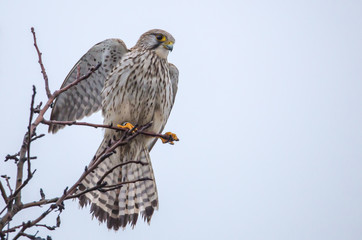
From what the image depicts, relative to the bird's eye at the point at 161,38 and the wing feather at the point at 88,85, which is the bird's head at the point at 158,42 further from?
the wing feather at the point at 88,85

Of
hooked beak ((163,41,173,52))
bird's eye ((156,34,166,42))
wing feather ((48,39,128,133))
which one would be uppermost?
bird's eye ((156,34,166,42))

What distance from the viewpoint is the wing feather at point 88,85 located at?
4.96m

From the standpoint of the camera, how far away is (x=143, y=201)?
451 cm

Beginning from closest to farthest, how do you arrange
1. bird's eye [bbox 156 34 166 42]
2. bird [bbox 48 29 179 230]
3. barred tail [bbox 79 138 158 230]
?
1. barred tail [bbox 79 138 158 230]
2. bird [bbox 48 29 179 230]
3. bird's eye [bbox 156 34 166 42]

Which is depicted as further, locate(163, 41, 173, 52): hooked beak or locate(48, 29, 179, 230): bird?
locate(163, 41, 173, 52): hooked beak

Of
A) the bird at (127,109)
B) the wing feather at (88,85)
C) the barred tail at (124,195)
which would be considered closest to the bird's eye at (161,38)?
the bird at (127,109)

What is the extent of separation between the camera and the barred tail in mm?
4215

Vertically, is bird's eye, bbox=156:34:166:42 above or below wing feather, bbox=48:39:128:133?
above

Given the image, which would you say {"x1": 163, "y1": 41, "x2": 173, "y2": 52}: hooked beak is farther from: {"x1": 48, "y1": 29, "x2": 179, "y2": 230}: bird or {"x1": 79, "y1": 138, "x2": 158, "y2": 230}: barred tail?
{"x1": 79, "y1": 138, "x2": 158, "y2": 230}: barred tail

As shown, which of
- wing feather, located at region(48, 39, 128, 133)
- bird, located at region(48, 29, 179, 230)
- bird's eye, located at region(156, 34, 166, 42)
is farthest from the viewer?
bird's eye, located at region(156, 34, 166, 42)

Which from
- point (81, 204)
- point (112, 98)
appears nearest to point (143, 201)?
point (81, 204)

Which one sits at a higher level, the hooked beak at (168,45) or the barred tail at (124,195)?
the hooked beak at (168,45)

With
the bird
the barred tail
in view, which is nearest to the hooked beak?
the bird

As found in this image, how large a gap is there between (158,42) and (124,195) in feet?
5.50
